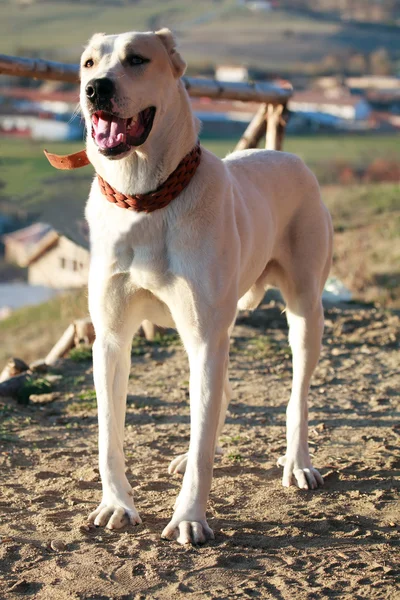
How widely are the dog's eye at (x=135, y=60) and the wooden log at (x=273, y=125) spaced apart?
15.2 feet

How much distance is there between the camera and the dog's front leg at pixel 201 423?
11.5 feet

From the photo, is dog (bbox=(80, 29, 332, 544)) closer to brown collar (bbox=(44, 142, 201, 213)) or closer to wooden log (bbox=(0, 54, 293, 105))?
brown collar (bbox=(44, 142, 201, 213))

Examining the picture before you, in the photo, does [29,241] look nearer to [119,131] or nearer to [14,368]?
[14,368]

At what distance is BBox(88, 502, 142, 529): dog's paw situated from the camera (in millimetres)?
3625

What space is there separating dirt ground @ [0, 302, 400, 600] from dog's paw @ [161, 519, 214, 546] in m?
0.04

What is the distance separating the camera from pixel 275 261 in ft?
14.6

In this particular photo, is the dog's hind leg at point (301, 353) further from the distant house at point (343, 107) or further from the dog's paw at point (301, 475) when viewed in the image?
the distant house at point (343, 107)

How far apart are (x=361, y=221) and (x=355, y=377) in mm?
8296

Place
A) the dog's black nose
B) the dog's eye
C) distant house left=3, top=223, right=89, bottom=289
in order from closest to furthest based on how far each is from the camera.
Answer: the dog's black nose < the dog's eye < distant house left=3, top=223, right=89, bottom=289

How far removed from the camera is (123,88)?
3176 millimetres

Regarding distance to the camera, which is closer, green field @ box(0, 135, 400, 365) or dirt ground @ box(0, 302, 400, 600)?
dirt ground @ box(0, 302, 400, 600)

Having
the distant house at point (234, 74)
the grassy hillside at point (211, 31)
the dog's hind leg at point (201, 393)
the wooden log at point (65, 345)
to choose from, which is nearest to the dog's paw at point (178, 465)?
the dog's hind leg at point (201, 393)

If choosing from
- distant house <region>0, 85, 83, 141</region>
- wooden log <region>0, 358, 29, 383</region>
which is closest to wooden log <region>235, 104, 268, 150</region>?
wooden log <region>0, 358, 29, 383</region>

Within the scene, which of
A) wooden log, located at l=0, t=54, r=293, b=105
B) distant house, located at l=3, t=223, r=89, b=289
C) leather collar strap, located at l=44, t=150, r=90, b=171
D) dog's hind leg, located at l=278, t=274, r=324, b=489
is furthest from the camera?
distant house, located at l=3, t=223, r=89, b=289
